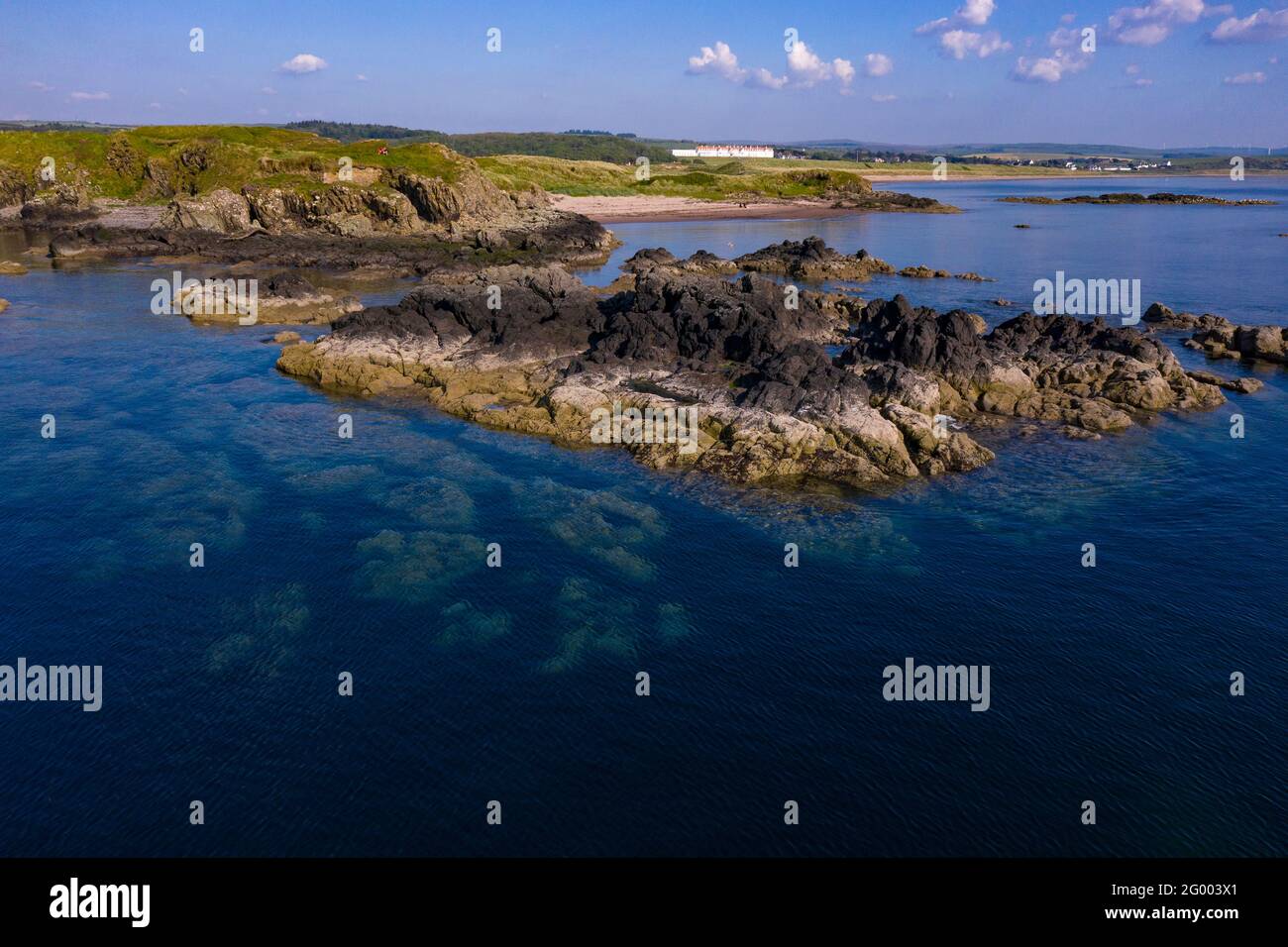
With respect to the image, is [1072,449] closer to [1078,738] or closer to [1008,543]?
[1008,543]

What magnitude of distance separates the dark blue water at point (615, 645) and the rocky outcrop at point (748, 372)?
3009 millimetres

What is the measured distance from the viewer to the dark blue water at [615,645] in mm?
21266

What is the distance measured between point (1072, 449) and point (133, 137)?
15535 cm

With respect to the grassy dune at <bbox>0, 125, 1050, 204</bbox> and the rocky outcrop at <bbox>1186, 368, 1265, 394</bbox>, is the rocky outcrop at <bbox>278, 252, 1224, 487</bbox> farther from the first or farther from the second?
the grassy dune at <bbox>0, 125, 1050, 204</bbox>

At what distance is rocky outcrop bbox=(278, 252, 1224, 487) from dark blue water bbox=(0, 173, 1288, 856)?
118 inches

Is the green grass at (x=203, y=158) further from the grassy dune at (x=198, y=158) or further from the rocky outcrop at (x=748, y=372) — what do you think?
the rocky outcrop at (x=748, y=372)

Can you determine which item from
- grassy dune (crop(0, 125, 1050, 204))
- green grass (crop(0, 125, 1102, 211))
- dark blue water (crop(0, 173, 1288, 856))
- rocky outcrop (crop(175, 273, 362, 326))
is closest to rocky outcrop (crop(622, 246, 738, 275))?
rocky outcrop (crop(175, 273, 362, 326))

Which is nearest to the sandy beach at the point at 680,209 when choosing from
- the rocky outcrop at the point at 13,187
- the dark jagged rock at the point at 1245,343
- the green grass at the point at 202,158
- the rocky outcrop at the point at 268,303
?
the green grass at the point at 202,158

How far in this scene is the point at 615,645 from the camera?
28.3 m

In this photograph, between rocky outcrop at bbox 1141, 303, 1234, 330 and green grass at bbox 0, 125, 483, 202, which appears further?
green grass at bbox 0, 125, 483, 202

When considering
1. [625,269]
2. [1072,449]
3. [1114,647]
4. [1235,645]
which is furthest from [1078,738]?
[625,269]

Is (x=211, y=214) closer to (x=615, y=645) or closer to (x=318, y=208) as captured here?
(x=318, y=208)

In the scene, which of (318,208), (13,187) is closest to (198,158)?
(318,208)

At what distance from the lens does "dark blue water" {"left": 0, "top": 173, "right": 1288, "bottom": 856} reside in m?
21.3
